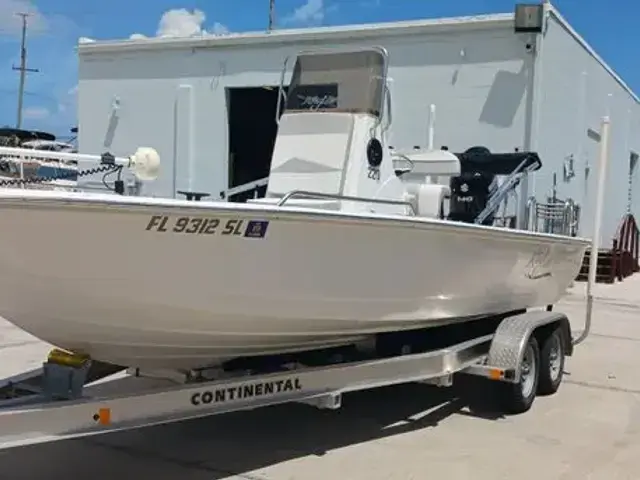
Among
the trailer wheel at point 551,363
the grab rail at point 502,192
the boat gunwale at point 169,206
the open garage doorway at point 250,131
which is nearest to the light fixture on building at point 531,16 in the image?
the open garage doorway at point 250,131

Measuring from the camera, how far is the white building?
14539 mm

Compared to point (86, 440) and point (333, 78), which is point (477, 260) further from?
point (86, 440)

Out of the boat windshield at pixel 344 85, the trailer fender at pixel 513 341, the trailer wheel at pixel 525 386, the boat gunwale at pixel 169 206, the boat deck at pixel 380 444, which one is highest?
the boat windshield at pixel 344 85

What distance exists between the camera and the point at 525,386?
20.0 ft

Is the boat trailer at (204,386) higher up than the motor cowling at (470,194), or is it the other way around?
the motor cowling at (470,194)

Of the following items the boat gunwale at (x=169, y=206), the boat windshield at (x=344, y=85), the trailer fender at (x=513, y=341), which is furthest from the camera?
the boat windshield at (x=344, y=85)

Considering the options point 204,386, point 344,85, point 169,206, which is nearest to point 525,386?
point 344,85

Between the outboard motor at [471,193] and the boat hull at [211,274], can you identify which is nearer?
the boat hull at [211,274]

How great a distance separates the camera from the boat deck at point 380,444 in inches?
184

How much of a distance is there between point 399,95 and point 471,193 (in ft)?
26.8

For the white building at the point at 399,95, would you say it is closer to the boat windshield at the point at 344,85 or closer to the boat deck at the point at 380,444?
the boat windshield at the point at 344,85

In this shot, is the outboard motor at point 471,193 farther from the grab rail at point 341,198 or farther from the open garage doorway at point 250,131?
the open garage doorway at point 250,131

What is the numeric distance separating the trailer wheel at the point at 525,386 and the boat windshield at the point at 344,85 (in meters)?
2.09

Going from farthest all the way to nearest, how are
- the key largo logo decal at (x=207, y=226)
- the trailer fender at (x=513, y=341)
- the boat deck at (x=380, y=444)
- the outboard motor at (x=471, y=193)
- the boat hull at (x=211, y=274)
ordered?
the outboard motor at (x=471, y=193)
the trailer fender at (x=513, y=341)
the boat deck at (x=380, y=444)
the key largo logo decal at (x=207, y=226)
the boat hull at (x=211, y=274)
